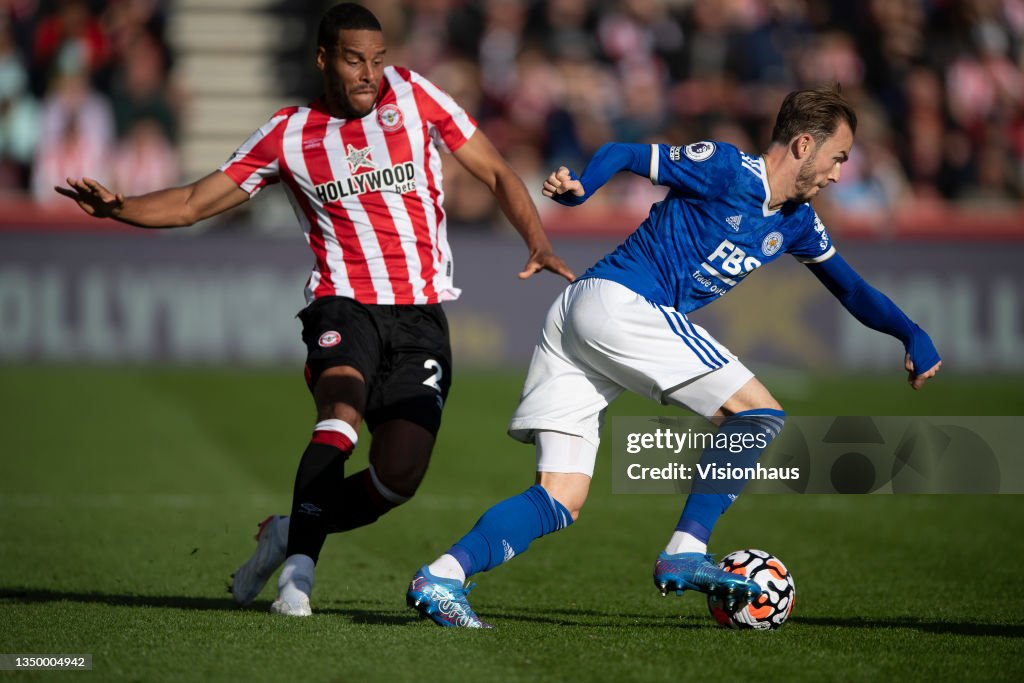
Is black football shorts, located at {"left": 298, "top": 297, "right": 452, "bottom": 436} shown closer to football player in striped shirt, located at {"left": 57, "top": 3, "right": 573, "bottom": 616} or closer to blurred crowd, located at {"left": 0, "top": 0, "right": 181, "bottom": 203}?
football player in striped shirt, located at {"left": 57, "top": 3, "right": 573, "bottom": 616}

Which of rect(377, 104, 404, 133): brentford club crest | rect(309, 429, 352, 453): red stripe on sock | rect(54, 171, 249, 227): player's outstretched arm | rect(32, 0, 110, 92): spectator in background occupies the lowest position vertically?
rect(309, 429, 352, 453): red stripe on sock

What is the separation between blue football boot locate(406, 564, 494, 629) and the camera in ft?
15.9

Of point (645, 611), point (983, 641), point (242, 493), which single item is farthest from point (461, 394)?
point (983, 641)

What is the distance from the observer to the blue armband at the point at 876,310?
5.59m

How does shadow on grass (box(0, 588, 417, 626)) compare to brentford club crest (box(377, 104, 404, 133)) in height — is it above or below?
below

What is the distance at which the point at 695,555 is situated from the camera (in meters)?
Answer: 4.99

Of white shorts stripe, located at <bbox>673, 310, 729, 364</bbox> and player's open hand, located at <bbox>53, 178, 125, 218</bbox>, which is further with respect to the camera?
player's open hand, located at <bbox>53, 178, 125, 218</bbox>

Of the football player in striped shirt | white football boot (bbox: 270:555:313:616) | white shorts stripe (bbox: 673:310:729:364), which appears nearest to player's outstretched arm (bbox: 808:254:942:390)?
white shorts stripe (bbox: 673:310:729:364)

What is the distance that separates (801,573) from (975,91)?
490 inches

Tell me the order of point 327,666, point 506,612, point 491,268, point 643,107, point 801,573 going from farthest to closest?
point 643,107 → point 491,268 → point 801,573 → point 506,612 → point 327,666

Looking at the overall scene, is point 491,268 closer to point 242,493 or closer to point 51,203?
point 51,203

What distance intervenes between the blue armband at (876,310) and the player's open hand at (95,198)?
107 inches

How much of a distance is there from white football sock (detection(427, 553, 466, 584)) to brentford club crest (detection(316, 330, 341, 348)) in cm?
110

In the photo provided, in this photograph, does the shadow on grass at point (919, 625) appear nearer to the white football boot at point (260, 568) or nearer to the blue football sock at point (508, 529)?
the blue football sock at point (508, 529)
